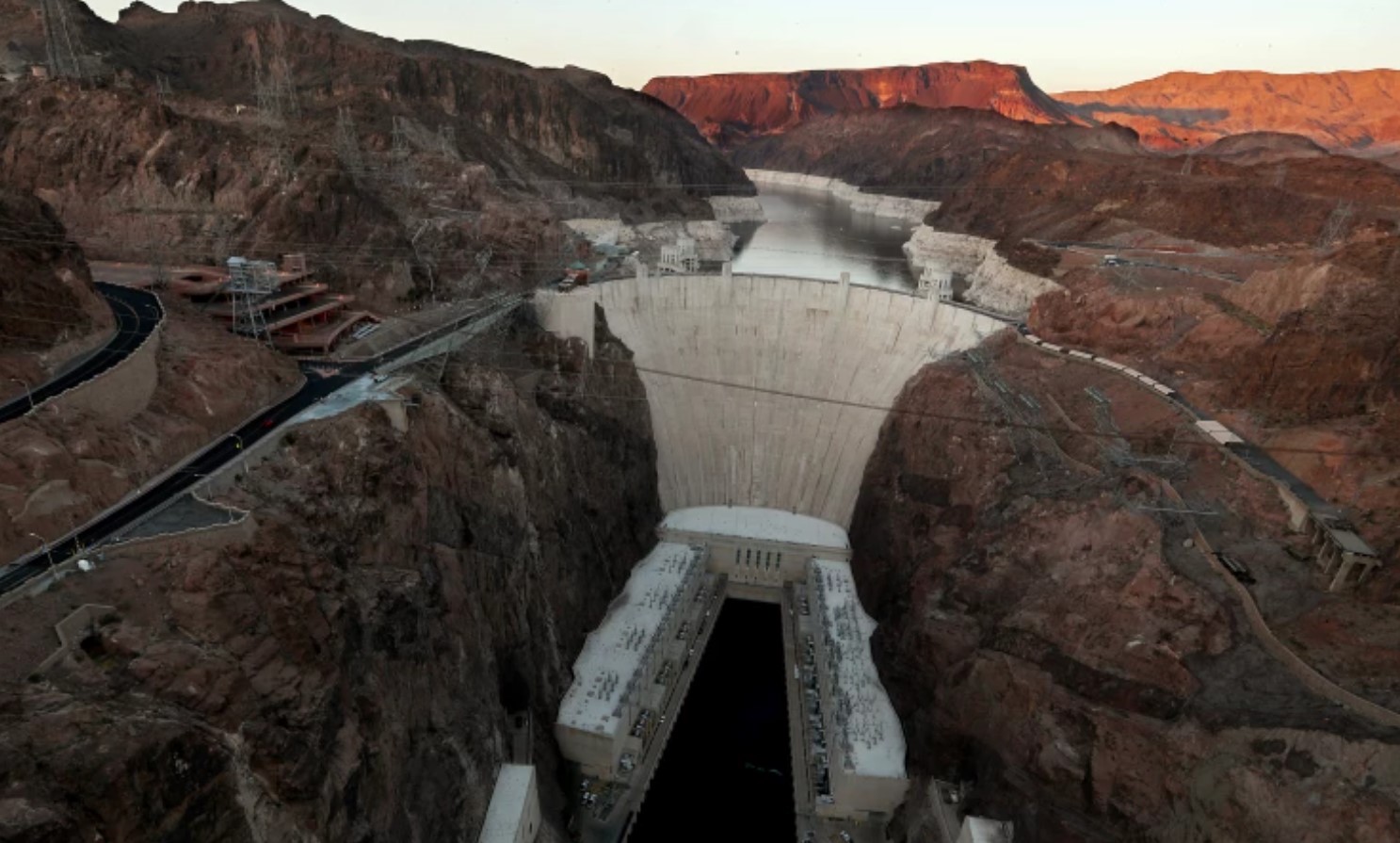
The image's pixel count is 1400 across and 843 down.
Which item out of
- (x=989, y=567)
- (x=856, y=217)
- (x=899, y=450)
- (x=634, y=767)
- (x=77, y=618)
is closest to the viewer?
(x=77, y=618)

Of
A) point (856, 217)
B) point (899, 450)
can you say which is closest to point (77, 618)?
point (899, 450)

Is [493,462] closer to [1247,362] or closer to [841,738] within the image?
[841,738]

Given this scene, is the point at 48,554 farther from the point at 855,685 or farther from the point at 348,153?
the point at 348,153

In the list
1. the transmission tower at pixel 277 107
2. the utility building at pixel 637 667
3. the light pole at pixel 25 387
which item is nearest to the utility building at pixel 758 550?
the utility building at pixel 637 667

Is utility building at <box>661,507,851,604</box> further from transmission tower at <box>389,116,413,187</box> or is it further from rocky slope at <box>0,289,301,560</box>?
transmission tower at <box>389,116,413,187</box>

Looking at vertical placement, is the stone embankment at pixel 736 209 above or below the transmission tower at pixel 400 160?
below

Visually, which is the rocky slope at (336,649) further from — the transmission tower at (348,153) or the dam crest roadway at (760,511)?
the transmission tower at (348,153)
